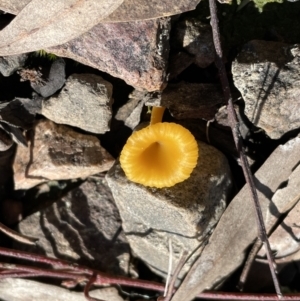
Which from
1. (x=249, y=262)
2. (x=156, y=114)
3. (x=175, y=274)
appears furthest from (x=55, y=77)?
(x=249, y=262)

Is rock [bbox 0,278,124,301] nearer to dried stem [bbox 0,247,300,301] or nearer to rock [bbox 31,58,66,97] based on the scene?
dried stem [bbox 0,247,300,301]

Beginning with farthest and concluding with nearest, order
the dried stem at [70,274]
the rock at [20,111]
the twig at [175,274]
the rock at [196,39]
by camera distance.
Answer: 1. the dried stem at [70,274]
2. the twig at [175,274]
3. the rock at [20,111]
4. the rock at [196,39]

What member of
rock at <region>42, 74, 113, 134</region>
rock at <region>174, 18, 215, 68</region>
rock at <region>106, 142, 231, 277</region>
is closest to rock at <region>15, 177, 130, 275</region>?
rock at <region>106, 142, 231, 277</region>

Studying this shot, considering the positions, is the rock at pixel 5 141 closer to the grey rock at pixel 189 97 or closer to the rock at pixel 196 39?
the grey rock at pixel 189 97

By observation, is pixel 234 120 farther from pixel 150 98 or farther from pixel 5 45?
pixel 5 45

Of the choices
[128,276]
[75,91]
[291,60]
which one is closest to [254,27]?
[291,60]

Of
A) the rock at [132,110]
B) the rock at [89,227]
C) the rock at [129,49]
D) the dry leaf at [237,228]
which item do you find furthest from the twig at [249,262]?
the rock at [129,49]
